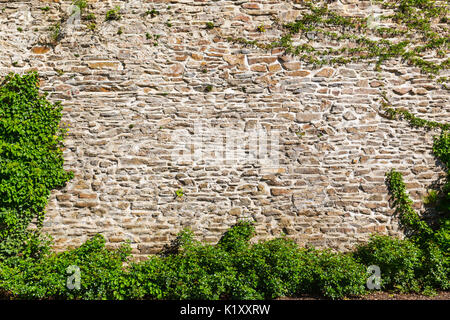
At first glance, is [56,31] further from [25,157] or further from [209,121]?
[209,121]

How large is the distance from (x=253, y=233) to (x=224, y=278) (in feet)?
4.25

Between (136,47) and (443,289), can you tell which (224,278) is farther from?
(136,47)

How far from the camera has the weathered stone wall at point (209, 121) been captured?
5688mm

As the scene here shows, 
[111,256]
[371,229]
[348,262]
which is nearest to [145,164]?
[111,256]

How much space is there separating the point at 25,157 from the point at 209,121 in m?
3.36

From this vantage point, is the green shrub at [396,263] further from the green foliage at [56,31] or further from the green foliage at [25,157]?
the green foliage at [56,31]

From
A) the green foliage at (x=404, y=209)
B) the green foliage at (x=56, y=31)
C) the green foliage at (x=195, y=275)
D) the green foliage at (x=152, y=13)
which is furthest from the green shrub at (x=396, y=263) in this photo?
the green foliage at (x=56, y=31)

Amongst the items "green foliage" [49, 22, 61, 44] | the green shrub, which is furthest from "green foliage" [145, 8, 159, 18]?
the green shrub

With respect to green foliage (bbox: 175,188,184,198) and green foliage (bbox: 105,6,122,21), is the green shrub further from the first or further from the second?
green foliage (bbox: 105,6,122,21)

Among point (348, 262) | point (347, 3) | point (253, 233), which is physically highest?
point (347, 3)

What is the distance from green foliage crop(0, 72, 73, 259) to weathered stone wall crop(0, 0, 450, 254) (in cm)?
22

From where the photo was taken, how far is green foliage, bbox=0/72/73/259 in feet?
17.2

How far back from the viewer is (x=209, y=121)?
5.82m

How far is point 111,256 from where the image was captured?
5.27 meters
